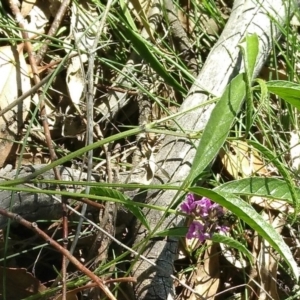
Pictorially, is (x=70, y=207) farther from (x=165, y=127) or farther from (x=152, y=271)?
(x=165, y=127)

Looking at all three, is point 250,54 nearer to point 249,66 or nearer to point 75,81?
point 249,66

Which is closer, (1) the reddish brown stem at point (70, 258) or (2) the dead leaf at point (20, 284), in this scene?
(1) the reddish brown stem at point (70, 258)

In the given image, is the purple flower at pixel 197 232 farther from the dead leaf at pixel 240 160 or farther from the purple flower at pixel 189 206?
the dead leaf at pixel 240 160

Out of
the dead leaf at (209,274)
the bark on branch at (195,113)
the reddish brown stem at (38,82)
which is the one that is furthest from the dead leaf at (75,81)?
the dead leaf at (209,274)

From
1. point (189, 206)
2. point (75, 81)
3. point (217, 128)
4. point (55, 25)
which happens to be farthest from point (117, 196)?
point (55, 25)

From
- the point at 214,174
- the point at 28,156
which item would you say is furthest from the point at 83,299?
the point at 214,174

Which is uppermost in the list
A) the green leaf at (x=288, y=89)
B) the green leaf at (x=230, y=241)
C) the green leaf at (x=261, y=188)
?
the green leaf at (x=288, y=89)
